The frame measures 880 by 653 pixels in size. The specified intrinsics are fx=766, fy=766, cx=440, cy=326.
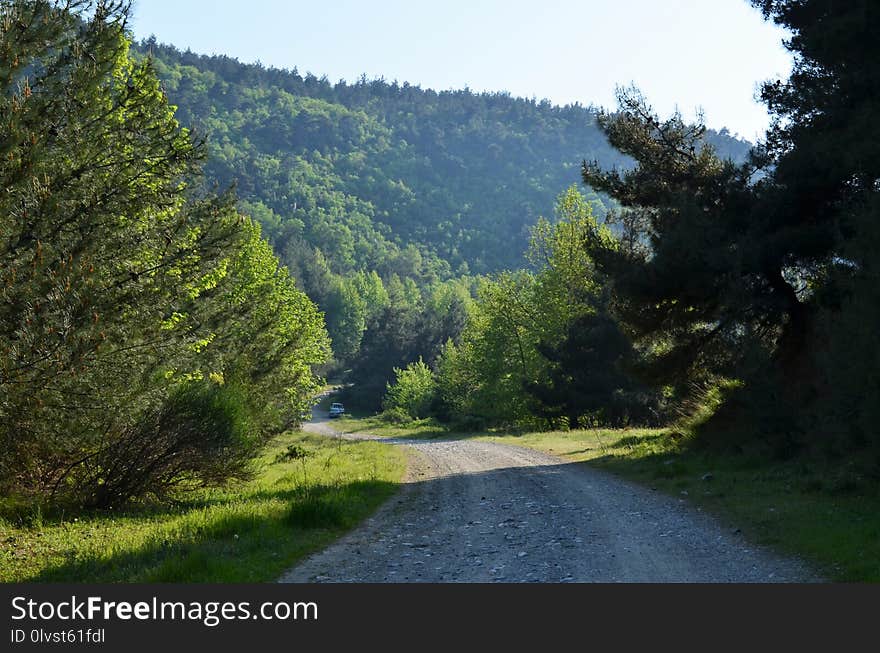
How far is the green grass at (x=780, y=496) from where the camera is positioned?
8.77 metres

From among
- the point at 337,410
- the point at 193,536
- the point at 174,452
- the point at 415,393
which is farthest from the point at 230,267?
the point at 337,410

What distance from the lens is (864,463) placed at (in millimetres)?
12148

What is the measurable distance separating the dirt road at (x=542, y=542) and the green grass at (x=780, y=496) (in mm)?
441

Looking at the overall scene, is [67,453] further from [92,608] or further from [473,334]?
[473,334]

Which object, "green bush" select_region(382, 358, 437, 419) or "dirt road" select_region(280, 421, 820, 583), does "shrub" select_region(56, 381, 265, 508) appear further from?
"green bush" select_region(382, 358, 437, 419)

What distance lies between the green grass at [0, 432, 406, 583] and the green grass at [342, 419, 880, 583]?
5952 millimetres

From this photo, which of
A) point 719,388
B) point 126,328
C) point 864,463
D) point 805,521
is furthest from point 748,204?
point 126,328

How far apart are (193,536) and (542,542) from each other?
4.83m

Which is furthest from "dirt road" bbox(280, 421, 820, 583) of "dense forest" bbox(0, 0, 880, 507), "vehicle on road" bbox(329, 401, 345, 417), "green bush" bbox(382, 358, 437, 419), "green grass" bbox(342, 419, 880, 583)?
"vehicle on road" bbox(329, 401, 345, 417)

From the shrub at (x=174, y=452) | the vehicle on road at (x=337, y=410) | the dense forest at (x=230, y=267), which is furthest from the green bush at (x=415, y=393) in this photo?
the shrub at (x=174, y=452)

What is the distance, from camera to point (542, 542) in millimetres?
10047

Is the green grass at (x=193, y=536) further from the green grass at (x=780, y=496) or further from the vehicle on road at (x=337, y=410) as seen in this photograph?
the vehicle on road at (x=337, y=410)

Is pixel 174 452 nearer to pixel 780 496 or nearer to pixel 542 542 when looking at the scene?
pixel 542 542

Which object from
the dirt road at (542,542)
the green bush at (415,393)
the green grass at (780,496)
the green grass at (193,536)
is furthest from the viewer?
the green bush at (415,393)
